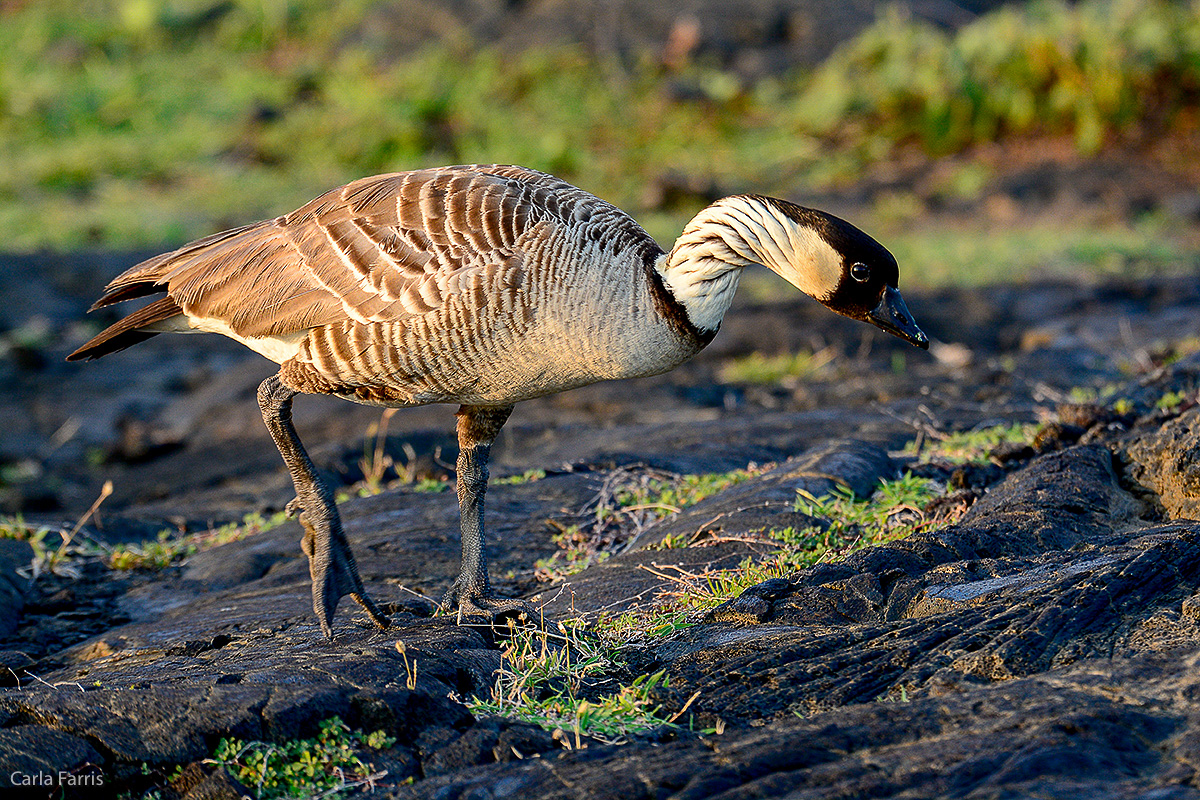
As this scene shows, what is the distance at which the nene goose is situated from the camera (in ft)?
13.5

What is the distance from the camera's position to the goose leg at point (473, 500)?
448cm

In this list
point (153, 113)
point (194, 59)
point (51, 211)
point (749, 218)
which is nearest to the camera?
point (749, 218)

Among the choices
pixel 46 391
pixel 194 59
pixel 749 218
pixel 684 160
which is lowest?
pixel 46 391

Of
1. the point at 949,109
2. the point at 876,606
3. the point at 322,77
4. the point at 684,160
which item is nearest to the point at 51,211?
the point at 322,77

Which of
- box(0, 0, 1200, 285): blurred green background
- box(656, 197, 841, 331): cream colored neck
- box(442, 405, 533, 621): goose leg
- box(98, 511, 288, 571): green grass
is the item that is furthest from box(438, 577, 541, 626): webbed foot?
box(0, 0, 1200, 285): blurred green background

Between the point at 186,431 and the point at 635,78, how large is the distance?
1080cm

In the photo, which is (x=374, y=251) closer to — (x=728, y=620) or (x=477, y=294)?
(x=477, y=294)

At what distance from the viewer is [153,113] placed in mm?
16984

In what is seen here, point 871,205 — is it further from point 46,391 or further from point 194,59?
point 194,59

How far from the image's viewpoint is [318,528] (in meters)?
4.43

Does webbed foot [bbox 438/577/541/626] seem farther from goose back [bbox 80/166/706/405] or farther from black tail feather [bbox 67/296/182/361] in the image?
black tail feather [bbox 67/296/182/361]

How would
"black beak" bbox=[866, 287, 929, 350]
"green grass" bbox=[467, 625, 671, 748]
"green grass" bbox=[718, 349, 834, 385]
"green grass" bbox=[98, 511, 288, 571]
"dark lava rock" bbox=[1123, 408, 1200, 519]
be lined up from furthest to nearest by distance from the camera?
"green grass" bbox=[718, 349, 834, 385] < "green grass" bbox=[98, 511, 288, 571] < "dark lava rock" bbox=[1123, 408, 1200, 519] < "black beak" bbox=[866, 287, 929, 350] < "green grass" bbox=[467, 625, 671, 748]

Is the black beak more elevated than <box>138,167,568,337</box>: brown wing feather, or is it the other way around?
<box>138,167,568,337</box>: brown wing feather

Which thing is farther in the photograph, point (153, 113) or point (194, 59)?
point (194, 59)
